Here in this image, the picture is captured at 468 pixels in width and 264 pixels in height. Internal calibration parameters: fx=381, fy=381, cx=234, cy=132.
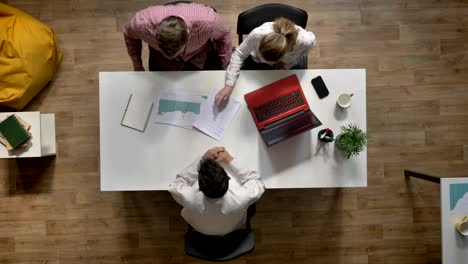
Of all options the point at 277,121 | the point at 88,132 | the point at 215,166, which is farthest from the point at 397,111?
the point at 88,132

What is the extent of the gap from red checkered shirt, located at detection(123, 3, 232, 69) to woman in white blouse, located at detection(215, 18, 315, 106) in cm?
17

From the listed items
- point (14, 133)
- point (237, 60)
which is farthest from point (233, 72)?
point (14, 133)

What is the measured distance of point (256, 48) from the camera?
201 cm

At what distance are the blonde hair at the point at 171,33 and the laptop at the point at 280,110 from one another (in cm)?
48

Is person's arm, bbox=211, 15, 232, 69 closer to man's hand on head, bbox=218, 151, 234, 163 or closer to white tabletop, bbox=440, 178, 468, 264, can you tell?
man's hand on head, bbox=218, 151, 234, 163

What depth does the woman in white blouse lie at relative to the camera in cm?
183

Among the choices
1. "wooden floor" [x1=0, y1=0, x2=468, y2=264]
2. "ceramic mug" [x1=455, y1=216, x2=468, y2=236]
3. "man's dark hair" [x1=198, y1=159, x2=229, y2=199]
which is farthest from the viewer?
"wooden floor" [x1=0, y1=0, x2=468, y2=264]

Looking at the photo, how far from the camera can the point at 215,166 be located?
1723 millimetres

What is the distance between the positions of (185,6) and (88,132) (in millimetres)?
1338

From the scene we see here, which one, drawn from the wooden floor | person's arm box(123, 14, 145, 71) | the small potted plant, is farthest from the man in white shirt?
the wooden floor

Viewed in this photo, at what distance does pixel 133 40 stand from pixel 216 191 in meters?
0.99

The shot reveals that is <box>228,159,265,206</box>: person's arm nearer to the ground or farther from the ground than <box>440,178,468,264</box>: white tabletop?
farther from the ground

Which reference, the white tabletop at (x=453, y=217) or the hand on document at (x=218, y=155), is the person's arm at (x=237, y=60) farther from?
the white tabletop at (x=453, y=217)

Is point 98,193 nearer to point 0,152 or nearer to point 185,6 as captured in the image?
point 0,152
